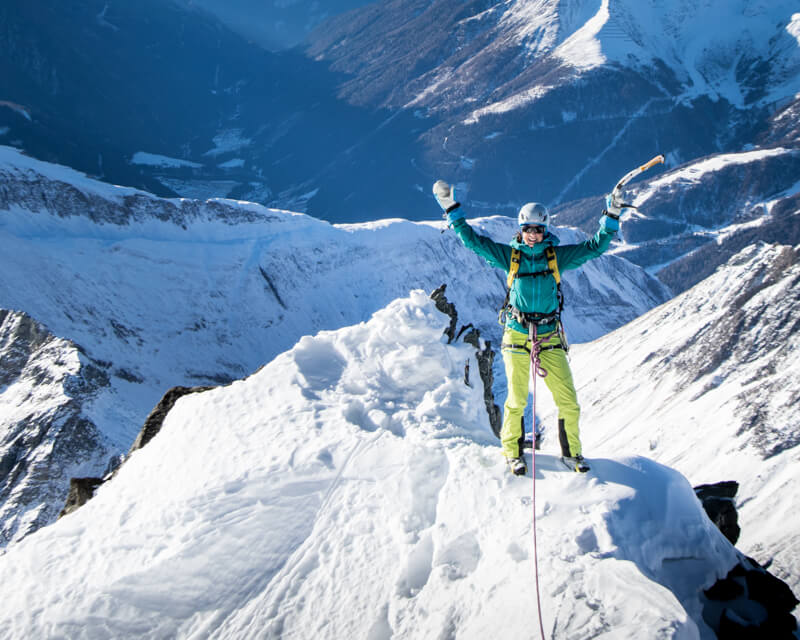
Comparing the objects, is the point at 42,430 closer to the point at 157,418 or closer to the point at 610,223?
the point at 157,418

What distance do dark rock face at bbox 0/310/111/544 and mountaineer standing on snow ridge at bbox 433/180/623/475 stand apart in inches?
1712

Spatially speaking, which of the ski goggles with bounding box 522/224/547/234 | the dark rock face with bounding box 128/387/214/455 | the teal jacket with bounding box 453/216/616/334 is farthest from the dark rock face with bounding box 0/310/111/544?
the ski goggles with bounding box 522/224/547/234

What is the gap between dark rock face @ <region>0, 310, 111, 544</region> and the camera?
1704 inches

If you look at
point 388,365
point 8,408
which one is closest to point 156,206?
point 8,408

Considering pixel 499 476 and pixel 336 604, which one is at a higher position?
pixel 499 476

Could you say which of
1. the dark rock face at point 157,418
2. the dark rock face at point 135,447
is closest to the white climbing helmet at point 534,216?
the dark rock face at point 157,418

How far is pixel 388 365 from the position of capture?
15117mm

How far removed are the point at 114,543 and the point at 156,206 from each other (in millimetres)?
84088

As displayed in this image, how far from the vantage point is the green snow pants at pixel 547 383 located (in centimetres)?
1012

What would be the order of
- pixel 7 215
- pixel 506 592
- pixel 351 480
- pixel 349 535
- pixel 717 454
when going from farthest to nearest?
pixel 717 454 → pixel 7 215 → pixel 351 480 → pixel 349 535 → pixel 506 592

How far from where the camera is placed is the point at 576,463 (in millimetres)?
9883

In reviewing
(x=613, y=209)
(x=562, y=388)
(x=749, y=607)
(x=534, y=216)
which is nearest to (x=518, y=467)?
(x=562, y=388)

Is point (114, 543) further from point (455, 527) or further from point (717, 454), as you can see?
point (717, 454)

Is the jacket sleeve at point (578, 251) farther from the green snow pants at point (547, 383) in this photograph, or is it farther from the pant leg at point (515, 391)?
the pant leg at point (515, 391)
